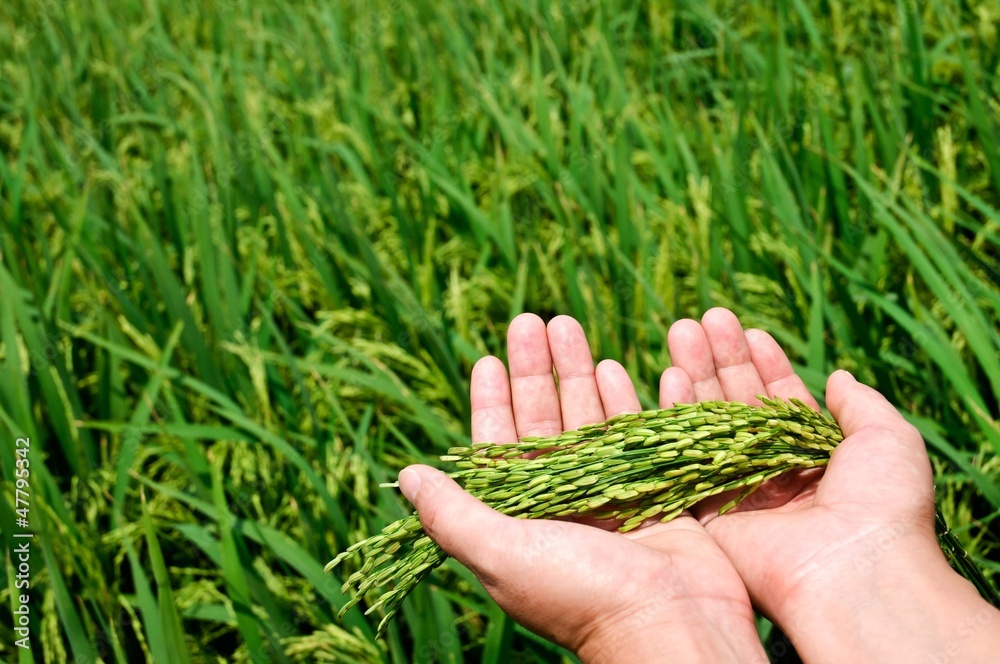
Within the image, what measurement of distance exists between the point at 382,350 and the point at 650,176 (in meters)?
1.23

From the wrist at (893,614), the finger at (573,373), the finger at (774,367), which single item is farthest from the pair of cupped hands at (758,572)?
the finger at (573,373)

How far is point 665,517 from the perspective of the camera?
146 cm

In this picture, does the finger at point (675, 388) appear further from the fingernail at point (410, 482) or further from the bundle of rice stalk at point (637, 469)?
the fingernail at point (410, 482)

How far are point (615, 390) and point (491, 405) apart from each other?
0.27m

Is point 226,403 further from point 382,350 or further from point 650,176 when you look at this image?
point 650,176

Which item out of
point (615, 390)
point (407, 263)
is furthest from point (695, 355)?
point (407, 263)

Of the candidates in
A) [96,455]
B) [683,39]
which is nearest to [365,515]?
[96,455]

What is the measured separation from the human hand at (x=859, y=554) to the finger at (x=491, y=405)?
0.42 m

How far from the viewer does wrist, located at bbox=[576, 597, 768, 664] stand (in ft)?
4.26

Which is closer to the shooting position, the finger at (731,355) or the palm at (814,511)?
the palm at (814,511)

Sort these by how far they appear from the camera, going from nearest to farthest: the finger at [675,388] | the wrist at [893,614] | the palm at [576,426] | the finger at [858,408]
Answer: the wrist at [893,614]
the palm at [576,426]
the finger at [858,408]
the finger at [675,388]

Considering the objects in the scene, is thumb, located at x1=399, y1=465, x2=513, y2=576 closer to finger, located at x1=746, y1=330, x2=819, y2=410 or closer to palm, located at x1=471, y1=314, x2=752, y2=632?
palm, located at x1=471, y1=314, x2=752, y2=632

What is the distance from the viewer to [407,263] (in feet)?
8.33

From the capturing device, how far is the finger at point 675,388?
1694 mm
